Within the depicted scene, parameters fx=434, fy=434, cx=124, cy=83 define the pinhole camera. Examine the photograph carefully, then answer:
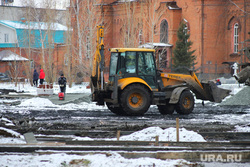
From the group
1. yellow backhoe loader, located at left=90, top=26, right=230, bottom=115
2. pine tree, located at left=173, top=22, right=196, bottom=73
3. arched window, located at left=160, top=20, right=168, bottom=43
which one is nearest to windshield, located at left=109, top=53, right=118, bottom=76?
yellow backhoe loader, located at left=90, top=26, right=230, bottom=115

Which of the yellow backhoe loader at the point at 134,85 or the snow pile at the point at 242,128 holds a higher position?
the yellow backhoe loader at the point at 134,85

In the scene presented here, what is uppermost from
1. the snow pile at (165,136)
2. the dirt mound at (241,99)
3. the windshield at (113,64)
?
the windshield at (113,64)

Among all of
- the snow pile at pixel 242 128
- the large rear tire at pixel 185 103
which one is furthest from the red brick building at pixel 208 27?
the snow pile at pixel 242 128

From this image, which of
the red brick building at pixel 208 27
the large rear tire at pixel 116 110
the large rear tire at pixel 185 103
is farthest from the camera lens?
the red brick building at pixel 208 27

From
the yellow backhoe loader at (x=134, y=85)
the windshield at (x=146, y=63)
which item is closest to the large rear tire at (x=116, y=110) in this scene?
the yellow backhoe loader at (x=134, y=85)

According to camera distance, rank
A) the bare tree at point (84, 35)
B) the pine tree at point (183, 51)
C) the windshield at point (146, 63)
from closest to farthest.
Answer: the windshield at point (146, 63) < the bare tree at point (84, 35) < the pine tree at point (183, 51)

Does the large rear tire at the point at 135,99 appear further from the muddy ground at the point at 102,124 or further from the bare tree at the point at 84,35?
the bare tree at the point at 84,35

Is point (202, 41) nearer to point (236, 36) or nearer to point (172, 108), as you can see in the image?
point (236, 36)

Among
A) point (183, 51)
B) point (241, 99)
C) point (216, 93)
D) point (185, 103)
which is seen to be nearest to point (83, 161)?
point (185, 103)

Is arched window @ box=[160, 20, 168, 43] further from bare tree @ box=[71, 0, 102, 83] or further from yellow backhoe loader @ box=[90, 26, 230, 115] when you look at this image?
yellow backhoe loader @ box=[90, 26, 230, 115]

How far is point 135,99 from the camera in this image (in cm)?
1612

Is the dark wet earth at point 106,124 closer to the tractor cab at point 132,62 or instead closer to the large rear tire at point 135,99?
the large rear tire at point 135,99

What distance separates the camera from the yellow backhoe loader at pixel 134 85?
52.3ft

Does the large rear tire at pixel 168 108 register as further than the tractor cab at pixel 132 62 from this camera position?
Yes
